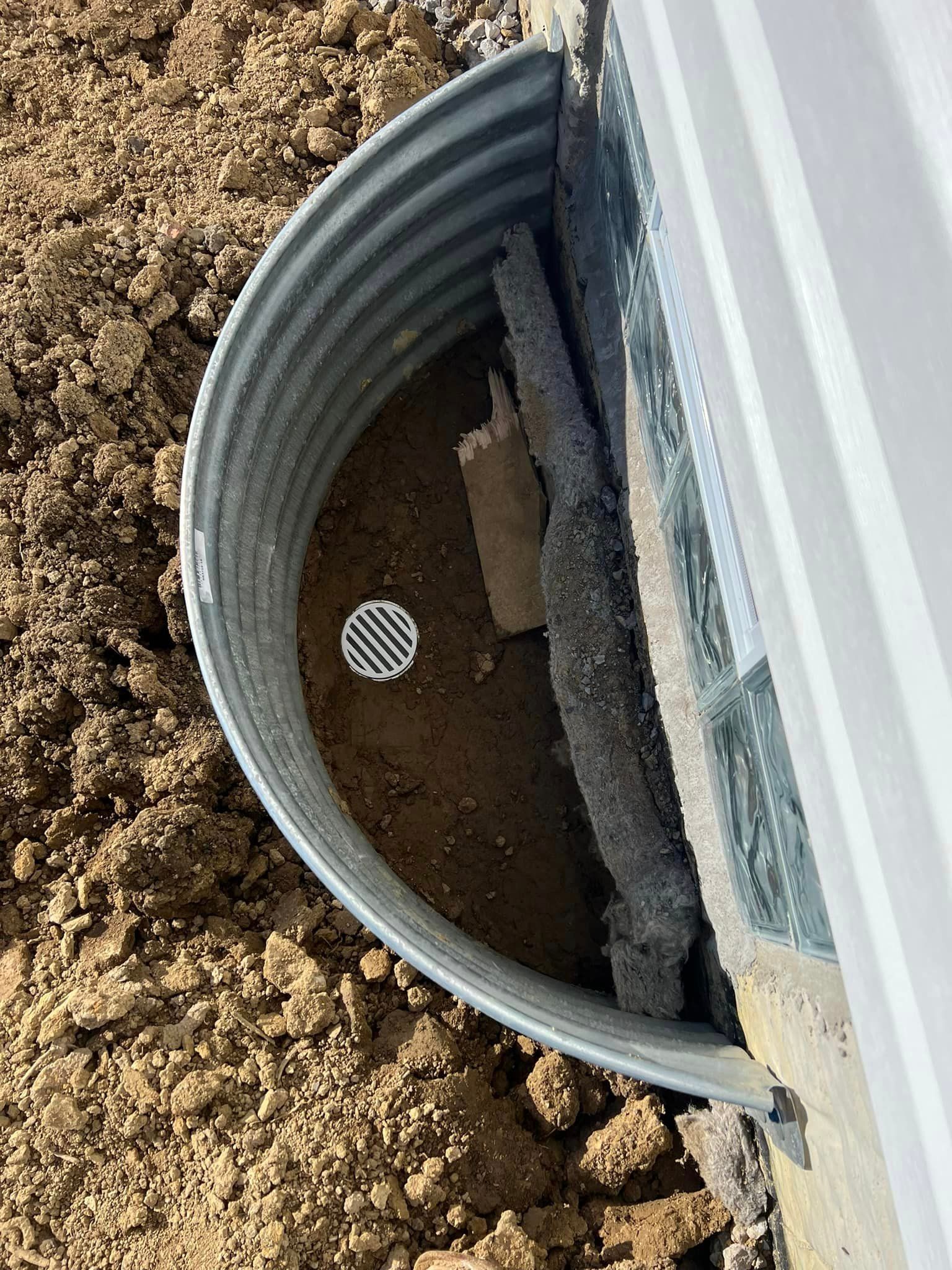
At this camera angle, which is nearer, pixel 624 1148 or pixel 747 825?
pixel 747 825

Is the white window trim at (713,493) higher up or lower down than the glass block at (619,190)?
lower down

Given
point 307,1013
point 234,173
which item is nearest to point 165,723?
point 307,1013

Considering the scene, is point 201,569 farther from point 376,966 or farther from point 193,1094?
point 193,1094

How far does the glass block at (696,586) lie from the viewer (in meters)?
1.97

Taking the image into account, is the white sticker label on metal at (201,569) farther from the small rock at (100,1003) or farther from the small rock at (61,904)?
the small rock at (100,1003)

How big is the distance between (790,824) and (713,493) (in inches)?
28.1

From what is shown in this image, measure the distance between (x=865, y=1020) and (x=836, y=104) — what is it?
125 centimetres

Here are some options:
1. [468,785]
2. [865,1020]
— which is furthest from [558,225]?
[865,1020]

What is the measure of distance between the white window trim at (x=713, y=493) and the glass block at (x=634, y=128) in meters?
0.18

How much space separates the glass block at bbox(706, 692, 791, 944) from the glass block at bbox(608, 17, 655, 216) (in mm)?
1347

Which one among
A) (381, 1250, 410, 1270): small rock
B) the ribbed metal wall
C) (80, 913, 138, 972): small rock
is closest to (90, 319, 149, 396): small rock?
the ribbed metal wall

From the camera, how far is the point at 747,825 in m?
2.00

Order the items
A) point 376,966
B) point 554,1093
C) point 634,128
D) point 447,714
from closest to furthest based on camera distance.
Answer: point 634,128 → point 554,1093 → point 376,966 → point 447,714

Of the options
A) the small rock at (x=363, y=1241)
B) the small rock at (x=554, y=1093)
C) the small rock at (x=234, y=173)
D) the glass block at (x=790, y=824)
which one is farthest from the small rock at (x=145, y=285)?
the small rock at (x=363, y=1241)
